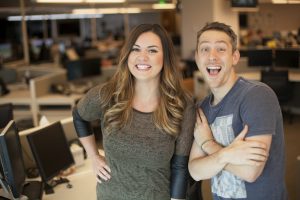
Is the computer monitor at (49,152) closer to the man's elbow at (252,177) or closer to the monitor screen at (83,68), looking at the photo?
the man's elbow at (252,177)

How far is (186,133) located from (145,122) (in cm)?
19

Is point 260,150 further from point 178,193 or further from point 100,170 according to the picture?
point 100,170

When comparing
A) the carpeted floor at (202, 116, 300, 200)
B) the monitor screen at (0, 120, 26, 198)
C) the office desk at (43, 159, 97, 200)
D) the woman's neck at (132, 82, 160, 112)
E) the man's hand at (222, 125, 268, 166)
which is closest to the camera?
the man's hand at (222, 125, 268, 166)

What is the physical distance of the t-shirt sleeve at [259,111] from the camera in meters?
1.44

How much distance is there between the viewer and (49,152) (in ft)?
8.20

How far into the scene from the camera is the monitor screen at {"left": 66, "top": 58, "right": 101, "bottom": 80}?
635 centimetres

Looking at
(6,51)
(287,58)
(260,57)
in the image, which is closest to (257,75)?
(260,57)

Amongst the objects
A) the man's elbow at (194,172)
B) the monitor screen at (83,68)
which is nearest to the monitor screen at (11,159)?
the man's elbow at (194,172)

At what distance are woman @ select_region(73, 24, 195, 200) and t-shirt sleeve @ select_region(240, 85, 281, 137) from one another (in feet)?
1.09

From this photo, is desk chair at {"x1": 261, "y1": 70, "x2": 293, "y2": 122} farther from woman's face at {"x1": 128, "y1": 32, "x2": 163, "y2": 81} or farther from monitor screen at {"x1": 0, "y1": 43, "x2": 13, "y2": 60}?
monitor screen at {"x1": 0, "y1": 43, "x2": 13, "y2": 60}

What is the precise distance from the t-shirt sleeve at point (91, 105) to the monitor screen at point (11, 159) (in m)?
0.43

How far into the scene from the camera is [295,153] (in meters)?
5.22

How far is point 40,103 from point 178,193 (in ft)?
13.7

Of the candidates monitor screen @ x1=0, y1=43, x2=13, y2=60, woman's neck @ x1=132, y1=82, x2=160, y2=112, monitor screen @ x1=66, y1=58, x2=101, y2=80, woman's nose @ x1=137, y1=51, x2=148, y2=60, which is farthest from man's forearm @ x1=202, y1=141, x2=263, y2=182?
monitor screen @ x1=0, y1=43, x2=13, y2=60
